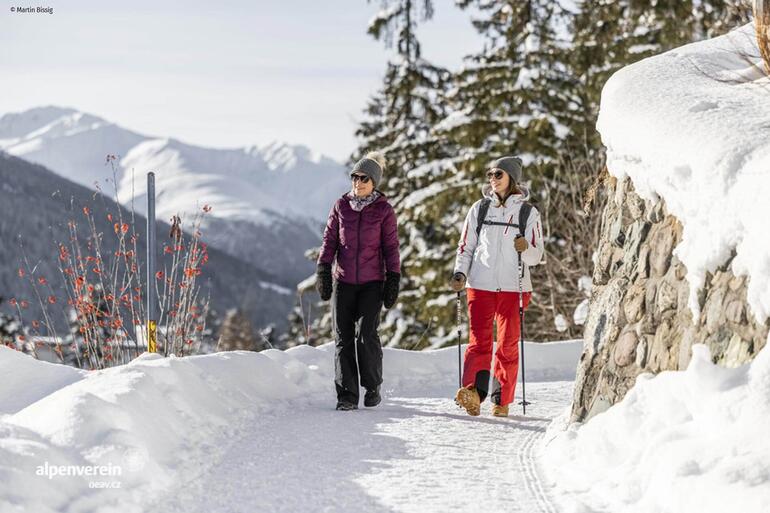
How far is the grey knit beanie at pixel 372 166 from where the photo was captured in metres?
6.91

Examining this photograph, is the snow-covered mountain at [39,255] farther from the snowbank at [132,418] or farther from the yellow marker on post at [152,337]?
the snowbank at [132,418]

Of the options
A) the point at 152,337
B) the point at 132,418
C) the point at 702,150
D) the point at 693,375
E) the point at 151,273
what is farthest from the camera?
the point at 152,337

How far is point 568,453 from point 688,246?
1.36 metres

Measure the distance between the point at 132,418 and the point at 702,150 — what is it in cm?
345

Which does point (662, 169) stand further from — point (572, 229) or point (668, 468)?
point (572, 229)

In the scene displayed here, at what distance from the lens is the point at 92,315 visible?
778 cm

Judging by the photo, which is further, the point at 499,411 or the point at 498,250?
the point at 498,250

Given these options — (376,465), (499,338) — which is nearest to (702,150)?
(376,465)

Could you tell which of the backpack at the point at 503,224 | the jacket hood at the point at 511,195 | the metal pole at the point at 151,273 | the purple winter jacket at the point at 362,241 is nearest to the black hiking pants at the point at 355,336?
the purple winter jacket at the point at 362,241

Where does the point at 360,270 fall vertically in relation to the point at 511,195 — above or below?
below

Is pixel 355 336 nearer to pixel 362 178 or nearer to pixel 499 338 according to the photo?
pixel 499 338

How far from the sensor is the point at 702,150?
4.61 metres

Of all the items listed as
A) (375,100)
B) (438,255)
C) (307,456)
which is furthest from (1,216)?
(307,456)

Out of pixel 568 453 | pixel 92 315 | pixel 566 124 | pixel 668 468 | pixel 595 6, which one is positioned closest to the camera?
pixel 668 468
